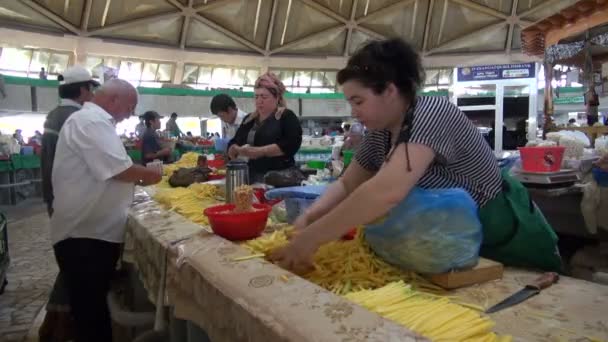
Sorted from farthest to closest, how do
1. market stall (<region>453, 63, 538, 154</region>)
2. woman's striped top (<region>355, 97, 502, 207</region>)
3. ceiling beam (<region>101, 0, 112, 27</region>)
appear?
ceiling beam (<region>101, 0, 112, 27</region>) → market stall (<region>453, 63, 538, 154</region>) → woman's striped top (<region>355, 97, 502, 207</region>)

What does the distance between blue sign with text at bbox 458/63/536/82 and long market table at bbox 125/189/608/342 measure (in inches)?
530

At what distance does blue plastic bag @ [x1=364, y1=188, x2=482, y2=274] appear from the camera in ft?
4.90

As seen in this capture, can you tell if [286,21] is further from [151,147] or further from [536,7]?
[151,147]

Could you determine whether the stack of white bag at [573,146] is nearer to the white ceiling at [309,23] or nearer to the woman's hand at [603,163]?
the woman's hand at [603,163]

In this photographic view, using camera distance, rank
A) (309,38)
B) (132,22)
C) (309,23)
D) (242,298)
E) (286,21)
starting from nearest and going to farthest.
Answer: (242,298) → (132,22) → (286,21) → (309,23) → (309,38)

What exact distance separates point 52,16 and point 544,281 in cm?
2140

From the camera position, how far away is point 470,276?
61.7 inches

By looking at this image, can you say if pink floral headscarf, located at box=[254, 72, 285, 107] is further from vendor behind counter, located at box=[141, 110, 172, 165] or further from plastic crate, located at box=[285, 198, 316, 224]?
vendor behind counter, located at box=[141, 110, 172, 165]

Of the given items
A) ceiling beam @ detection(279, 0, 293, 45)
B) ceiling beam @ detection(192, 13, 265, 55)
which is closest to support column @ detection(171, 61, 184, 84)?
ceiling beam @ detection(192, 13, 265, 55)

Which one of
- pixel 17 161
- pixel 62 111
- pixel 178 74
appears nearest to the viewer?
pixel 62 111

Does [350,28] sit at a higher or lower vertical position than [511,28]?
higher

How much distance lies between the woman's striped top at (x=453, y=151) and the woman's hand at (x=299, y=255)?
0.46m

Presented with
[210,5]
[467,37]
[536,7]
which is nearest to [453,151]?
[210,5]

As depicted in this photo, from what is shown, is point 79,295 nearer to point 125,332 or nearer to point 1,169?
point 125,332
